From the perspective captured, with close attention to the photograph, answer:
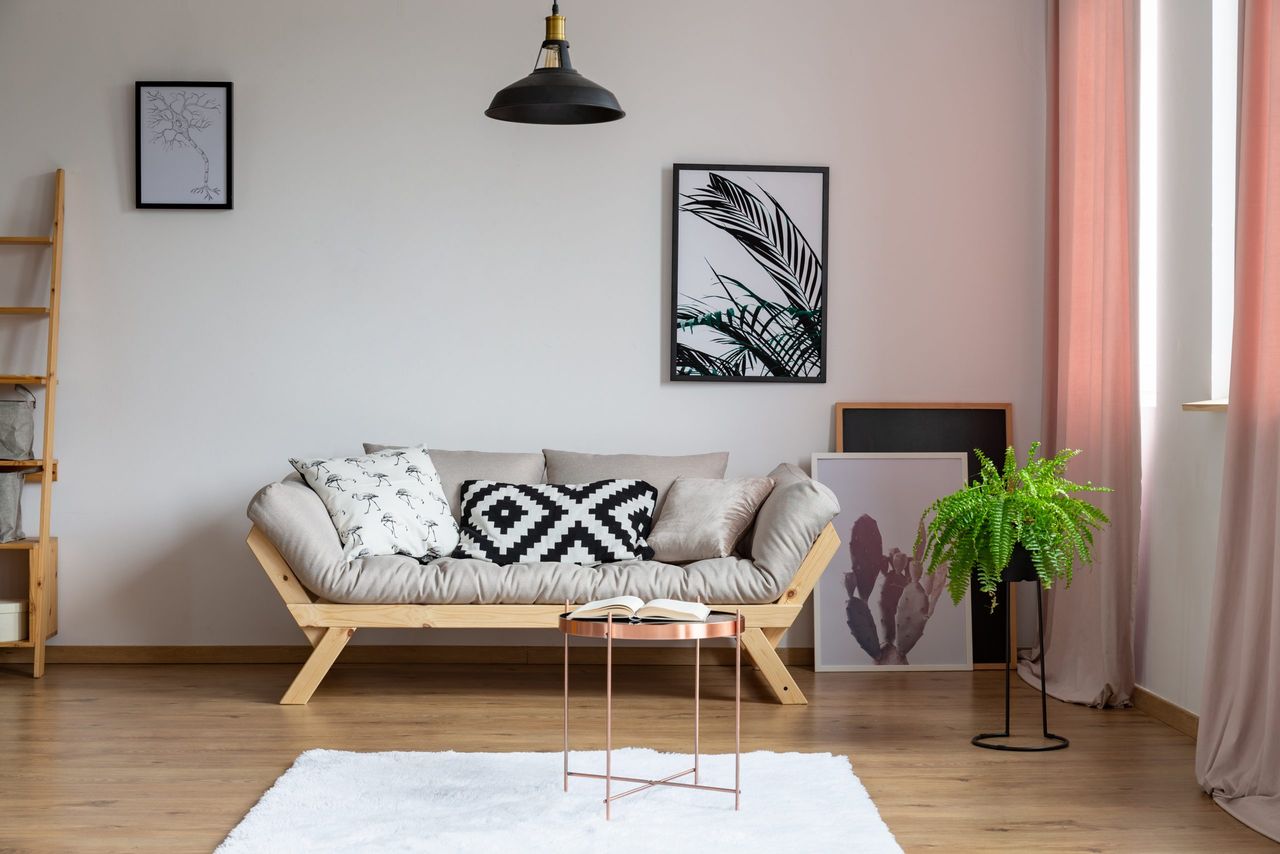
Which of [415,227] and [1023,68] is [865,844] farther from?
[1023,68]

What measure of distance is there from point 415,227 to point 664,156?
40.2 inches

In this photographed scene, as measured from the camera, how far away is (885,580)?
4.61 meters

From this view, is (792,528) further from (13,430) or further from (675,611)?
(13,430)

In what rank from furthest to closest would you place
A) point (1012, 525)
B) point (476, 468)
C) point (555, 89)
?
point (476, 468), point (1012, 525), point (555, 89)

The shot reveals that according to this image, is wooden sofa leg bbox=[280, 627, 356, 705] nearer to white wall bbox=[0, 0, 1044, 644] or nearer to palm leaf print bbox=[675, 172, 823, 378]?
white wall bbox=[0, 0, 1044, 644]

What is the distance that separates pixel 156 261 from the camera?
4.62 metres

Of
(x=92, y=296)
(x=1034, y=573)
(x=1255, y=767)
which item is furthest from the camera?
(x=92, y=296)

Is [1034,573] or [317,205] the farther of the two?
[317,205]

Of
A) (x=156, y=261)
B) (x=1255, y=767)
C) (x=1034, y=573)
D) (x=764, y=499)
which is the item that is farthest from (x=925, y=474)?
(x=156, y=261)

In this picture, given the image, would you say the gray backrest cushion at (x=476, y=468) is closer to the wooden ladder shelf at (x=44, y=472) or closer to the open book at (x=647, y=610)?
the wooden ladder shelf at (x=44, y=472)

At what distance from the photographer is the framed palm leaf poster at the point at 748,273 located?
184 inches

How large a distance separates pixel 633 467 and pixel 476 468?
588 millimetres

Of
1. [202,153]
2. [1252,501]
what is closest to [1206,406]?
[1252,501]

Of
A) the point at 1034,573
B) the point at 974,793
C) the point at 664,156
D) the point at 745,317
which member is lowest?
the point at 974,793
